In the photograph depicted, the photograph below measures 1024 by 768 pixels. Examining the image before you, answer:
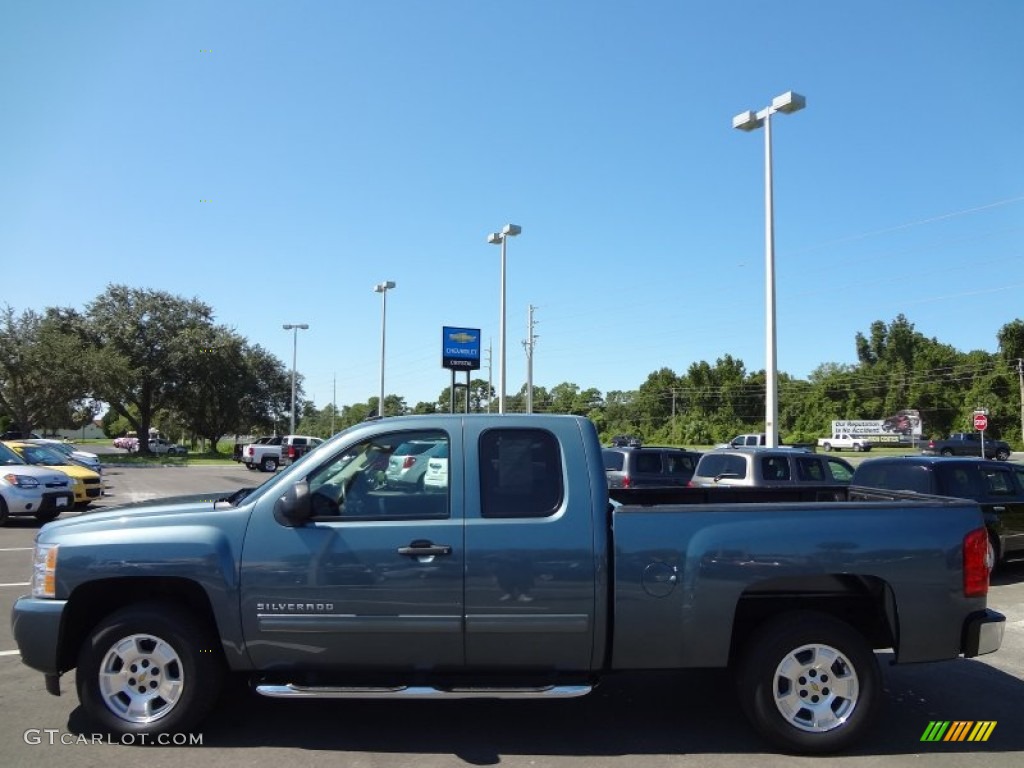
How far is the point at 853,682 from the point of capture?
4.54 meters

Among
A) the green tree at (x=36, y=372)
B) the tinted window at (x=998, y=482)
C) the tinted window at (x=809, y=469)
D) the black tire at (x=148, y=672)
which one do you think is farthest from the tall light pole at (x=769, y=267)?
the green tree at (x=36, y=372)

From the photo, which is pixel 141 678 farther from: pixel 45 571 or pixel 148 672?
pixel 45 571

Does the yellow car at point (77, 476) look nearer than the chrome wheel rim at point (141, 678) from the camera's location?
No

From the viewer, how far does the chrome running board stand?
431 cm

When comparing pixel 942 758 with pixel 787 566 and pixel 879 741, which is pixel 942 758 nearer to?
pixel 879 741

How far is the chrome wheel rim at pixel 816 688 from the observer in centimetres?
A: 452

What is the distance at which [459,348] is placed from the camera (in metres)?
29.2

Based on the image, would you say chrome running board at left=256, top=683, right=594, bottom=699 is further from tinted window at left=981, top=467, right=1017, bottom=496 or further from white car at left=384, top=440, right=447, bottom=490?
tinted window at left=981, top=467, right=1017, bottom=496

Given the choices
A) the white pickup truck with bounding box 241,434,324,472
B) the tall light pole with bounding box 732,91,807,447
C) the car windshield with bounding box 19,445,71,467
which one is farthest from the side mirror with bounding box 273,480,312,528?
the white pickup truck with bounding box 241,434,324,472

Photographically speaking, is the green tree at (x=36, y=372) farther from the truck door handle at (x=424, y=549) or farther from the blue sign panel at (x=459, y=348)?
the truck door handle at (x=424, y=549)

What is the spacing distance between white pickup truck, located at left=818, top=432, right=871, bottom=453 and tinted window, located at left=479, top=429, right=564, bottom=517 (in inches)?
2796

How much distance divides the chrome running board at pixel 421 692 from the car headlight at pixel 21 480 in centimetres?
1302

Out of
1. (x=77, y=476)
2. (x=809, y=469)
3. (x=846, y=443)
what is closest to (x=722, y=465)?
(x=809, y=469)

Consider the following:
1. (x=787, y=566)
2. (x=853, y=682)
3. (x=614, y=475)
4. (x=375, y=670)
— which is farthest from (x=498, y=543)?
(x=614, y=475)
